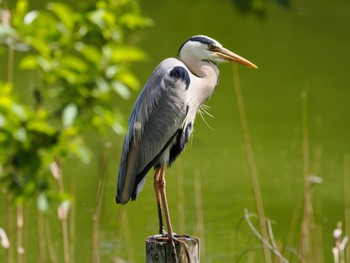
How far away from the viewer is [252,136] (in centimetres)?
694

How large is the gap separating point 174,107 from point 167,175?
3417 millimetres

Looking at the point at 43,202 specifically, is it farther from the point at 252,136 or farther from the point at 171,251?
the point at 252,136

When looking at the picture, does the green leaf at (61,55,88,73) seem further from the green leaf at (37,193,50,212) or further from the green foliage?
the green leaf at (37,193,50,212)

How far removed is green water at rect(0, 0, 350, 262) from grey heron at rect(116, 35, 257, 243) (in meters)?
0.25

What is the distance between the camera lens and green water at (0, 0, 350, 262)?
4766mm

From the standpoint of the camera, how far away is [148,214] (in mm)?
5129

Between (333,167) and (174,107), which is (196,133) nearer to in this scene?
(333,167)

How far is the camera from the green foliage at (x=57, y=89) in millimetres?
2789

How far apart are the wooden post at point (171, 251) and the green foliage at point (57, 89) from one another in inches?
38.1

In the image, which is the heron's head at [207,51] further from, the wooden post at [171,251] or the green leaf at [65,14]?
the green leaf at [65,14]

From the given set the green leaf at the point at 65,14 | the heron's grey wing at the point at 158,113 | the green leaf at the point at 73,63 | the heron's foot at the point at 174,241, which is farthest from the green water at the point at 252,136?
the green leaf at the point at 65,14

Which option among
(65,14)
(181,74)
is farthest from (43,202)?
(181,74)

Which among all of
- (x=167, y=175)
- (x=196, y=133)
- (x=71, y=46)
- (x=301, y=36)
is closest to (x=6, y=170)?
(x=71, y=46)

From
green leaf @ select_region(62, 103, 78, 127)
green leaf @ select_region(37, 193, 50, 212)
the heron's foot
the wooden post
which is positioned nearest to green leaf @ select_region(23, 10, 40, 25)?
green leaf @ select_region(62, 103, 78, 127)
